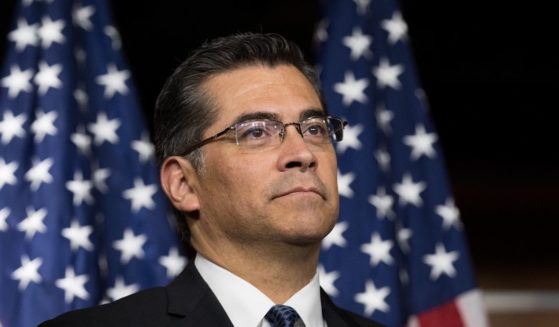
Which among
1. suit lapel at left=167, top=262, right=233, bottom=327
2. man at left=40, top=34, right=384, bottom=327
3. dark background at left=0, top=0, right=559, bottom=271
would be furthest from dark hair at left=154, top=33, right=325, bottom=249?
dark background at left=0, top=0, right=559, bottom=271

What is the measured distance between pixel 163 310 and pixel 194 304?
64 mm

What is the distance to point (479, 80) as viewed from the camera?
397 cm

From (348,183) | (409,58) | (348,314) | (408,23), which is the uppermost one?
(408,23)

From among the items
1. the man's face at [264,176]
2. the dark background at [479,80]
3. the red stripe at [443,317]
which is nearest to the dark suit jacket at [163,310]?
the man's face at [264,176]

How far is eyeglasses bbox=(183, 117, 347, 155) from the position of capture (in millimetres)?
1918

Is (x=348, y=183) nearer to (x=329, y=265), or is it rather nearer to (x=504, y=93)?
(x=329, y=265)

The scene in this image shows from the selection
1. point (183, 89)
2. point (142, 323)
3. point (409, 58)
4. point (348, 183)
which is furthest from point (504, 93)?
point (142, 323)

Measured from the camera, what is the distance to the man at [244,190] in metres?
1.86

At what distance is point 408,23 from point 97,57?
5.09ft

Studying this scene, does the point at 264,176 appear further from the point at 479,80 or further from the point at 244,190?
the point at 479,80

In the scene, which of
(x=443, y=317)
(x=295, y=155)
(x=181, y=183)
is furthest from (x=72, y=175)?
(x=443, y=317)

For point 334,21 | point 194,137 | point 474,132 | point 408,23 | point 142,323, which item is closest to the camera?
point 142,323

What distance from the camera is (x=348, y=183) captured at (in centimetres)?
275

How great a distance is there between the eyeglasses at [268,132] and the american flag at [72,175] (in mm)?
628
